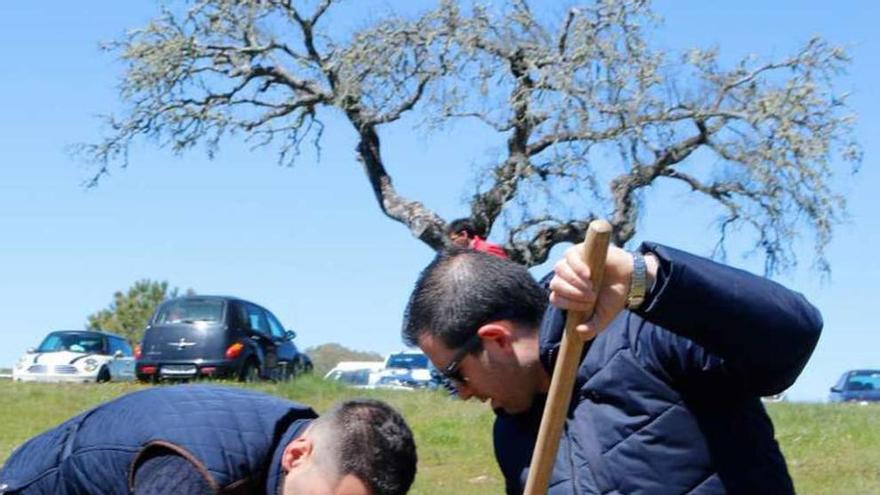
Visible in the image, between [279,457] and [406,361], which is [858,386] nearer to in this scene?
[406,361]

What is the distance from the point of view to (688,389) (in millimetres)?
3078

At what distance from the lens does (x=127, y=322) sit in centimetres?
6369

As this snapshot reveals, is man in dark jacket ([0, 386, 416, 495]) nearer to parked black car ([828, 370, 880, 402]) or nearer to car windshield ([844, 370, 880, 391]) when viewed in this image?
parked black car ([828, 370, 880, 402])

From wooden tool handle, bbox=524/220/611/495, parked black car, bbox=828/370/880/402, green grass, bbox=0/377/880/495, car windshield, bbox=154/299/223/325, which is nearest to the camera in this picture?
wooden tool handle, bbox=524/220/611/495

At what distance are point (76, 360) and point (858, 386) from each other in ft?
46.7

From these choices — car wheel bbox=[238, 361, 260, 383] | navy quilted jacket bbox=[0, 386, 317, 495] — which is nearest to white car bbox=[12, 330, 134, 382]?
car wheel bbox=[238, 361, 260, 383]

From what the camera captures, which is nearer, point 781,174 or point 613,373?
point 613,373

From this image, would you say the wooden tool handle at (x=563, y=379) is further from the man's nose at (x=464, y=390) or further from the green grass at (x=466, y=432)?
the green grass at (x=466, y=432)

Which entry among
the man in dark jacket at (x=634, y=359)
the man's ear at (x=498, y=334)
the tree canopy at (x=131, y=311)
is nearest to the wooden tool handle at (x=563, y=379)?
the man in dark jacket at (x=634, y=359)

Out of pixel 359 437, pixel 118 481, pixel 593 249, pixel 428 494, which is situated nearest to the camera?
pixel 593 249

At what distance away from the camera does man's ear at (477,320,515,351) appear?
126 inches

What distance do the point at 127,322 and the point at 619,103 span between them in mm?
42324

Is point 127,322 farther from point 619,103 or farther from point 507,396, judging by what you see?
point 507,396

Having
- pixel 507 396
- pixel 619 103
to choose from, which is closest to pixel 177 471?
pixel 507 396
